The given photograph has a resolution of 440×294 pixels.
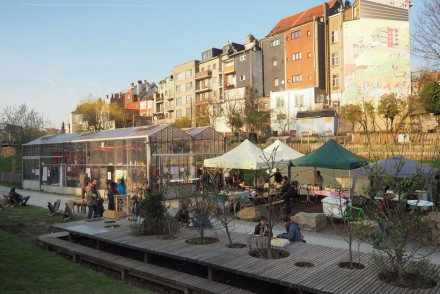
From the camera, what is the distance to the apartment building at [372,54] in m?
44.8

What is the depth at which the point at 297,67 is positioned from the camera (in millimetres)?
50469

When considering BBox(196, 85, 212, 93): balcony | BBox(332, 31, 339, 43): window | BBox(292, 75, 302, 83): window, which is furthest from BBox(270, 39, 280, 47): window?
BBox(196, 85, 212, 93): balcony

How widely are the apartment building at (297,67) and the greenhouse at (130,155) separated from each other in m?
23.3

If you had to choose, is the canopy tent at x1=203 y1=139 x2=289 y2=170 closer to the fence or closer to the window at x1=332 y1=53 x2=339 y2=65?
the fence

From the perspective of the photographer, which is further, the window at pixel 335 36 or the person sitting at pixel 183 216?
the window at pixel 335 36

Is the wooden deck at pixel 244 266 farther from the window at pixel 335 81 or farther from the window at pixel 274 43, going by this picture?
the window at pixel 274 43

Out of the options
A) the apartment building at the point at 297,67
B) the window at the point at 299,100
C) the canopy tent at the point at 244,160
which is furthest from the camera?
the apartment building at the point at 297,67

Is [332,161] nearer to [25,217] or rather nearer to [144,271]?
[144,271]

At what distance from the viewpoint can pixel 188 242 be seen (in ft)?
31.0

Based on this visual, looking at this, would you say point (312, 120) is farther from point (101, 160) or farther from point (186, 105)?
point (186, 105)

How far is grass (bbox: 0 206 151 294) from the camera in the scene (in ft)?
24.2

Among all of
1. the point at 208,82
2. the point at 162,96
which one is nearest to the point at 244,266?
the point at 208,82

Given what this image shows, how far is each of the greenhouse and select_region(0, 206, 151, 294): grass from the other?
30.0 ft

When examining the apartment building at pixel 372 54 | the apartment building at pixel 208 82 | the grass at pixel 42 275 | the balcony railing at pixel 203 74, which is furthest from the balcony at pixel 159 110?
the grass at pixel 42 275
